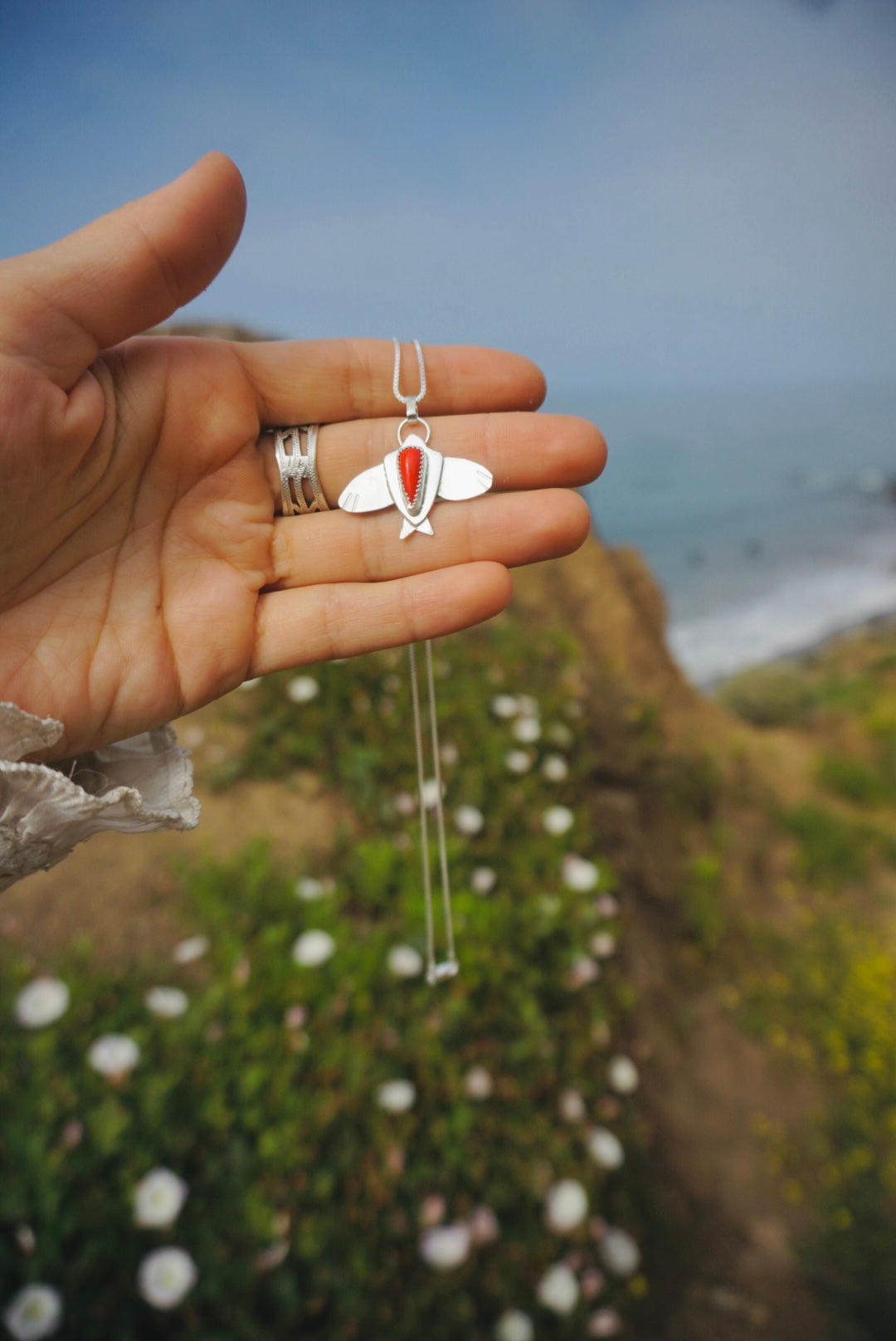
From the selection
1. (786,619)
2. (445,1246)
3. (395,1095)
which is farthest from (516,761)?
(786,619)

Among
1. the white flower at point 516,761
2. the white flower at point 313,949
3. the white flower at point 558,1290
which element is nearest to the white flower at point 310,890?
the white flower at point 313,949

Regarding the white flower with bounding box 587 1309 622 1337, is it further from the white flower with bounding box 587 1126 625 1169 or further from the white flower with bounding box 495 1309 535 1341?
the white flower with bounding box 587 1126 625 1169

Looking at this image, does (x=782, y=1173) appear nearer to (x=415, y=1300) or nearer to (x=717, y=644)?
(x=415, y=1300)

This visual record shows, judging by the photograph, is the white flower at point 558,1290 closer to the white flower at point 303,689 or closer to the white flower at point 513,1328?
the white flower at point 513,1328

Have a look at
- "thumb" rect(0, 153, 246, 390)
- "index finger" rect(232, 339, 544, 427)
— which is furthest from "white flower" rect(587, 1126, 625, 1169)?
"thumb" rect(0, 153, 246, 390)

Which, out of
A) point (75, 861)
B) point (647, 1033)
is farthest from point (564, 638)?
point (75, 861)
